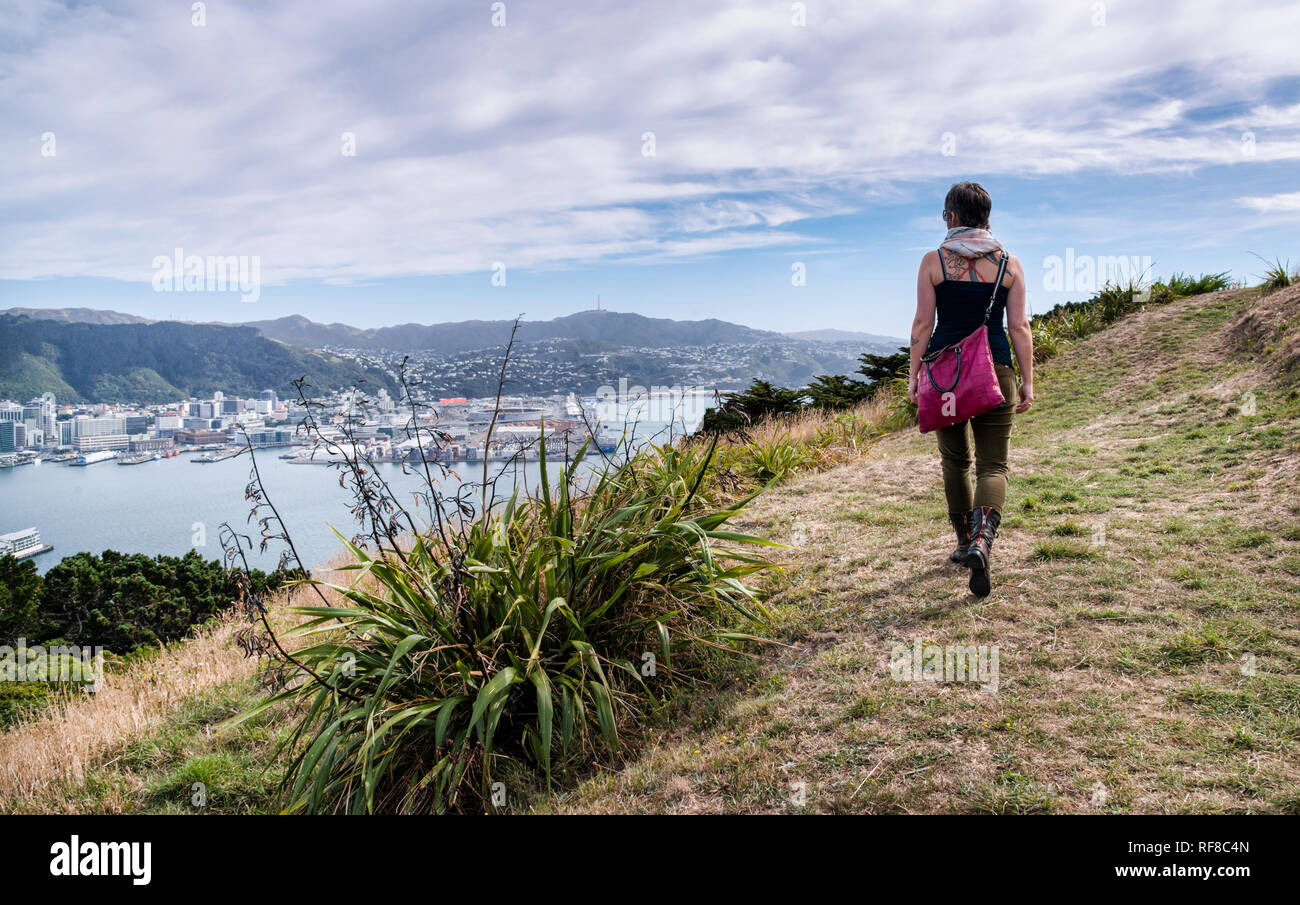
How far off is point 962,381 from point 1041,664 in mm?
1480

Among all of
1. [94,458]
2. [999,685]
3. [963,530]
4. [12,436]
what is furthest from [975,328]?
[12,436]

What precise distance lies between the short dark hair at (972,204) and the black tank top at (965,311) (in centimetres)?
26

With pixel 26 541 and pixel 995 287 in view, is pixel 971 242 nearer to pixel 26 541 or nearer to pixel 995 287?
pixel 995 287

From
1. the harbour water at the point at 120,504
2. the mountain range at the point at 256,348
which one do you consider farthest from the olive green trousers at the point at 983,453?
the mountain range at the point at 256,348

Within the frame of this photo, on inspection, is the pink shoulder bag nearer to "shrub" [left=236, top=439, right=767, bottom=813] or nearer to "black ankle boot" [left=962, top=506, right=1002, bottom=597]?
"black ankle boot" [left=962, top=506, right=1002, bottom=597]

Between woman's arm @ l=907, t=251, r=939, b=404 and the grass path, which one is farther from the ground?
woman's arm @ l=907, t=251, r=939, b=404

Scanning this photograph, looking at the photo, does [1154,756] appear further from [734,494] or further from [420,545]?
[734,494]

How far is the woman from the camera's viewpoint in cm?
381

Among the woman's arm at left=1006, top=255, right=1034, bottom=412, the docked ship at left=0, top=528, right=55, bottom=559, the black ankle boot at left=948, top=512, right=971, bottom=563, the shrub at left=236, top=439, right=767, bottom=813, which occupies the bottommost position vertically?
the docked ship at left=0, top=528, right=55, bottom=559

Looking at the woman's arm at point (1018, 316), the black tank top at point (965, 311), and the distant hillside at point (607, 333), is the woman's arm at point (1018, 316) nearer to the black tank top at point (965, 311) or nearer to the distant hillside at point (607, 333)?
the black tank top at point (965, 311)

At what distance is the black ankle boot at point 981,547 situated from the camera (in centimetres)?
386

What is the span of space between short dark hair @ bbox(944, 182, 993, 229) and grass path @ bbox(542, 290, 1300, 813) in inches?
81.7

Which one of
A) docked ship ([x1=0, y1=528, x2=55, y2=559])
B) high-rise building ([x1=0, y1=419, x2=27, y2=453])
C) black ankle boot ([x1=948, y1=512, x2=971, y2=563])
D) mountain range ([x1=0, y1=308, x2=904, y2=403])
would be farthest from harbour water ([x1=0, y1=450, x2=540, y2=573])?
black ankle boot ([x1=948, y1=512, x2=971, y2=563])

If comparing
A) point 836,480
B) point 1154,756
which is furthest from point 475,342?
point 1154,756
